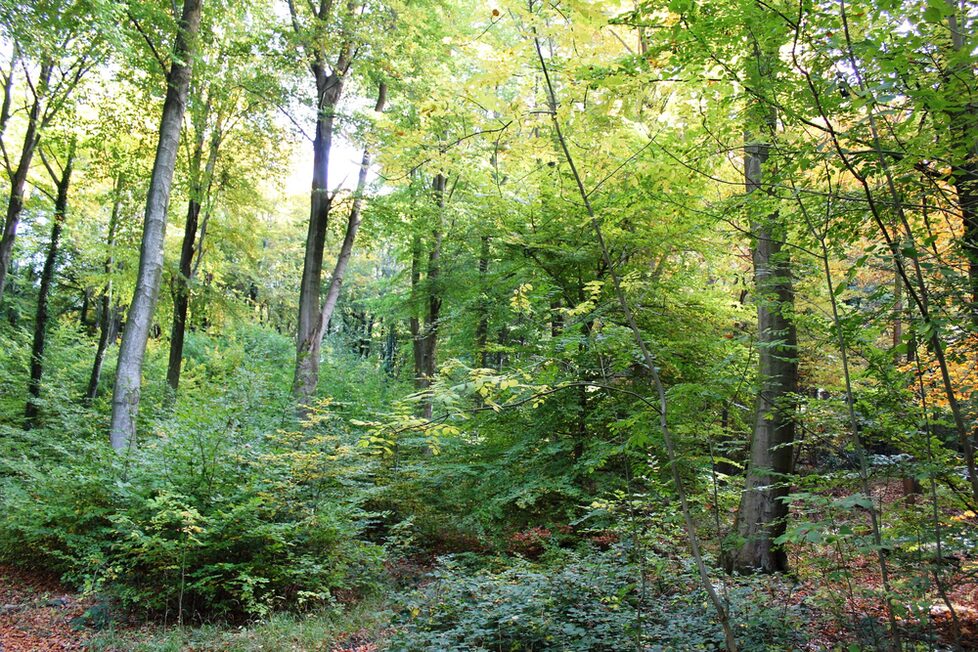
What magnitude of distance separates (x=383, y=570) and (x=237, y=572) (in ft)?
5.88

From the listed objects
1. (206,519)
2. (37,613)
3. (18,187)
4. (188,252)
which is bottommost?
(37,613)

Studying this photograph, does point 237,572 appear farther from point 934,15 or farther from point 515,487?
point 934,15

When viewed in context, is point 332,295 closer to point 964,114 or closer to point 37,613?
point 37,613

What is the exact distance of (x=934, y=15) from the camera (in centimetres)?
226

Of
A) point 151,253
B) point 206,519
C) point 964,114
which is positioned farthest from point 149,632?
point 964,114

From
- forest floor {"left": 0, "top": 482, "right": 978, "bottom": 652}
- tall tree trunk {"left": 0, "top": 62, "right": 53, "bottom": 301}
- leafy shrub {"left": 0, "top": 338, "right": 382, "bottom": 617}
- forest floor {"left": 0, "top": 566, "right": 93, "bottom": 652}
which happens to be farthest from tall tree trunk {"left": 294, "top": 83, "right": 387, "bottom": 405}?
tall tree trunk {"left": 0, "top": 62, "right": 53, "bottom": 301}

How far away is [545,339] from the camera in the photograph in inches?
266

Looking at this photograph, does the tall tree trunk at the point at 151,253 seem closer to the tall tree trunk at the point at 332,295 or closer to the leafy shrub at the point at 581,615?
the tall tree trunk at the point at 332,295

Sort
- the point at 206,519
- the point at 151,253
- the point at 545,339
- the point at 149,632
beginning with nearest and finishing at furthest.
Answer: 1. the point at 149,632
2. the point at 206,519
3. the point at 545,339
4. the point at 151,253

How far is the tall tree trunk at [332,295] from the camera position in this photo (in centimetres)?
1040

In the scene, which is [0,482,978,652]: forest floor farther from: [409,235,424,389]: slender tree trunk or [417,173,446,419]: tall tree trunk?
[417,173,446,419]: tall tree trunk

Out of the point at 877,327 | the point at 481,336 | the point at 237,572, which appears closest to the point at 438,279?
the point at 481,336

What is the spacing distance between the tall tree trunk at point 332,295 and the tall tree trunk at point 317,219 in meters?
0.02

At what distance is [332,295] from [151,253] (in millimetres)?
4081
